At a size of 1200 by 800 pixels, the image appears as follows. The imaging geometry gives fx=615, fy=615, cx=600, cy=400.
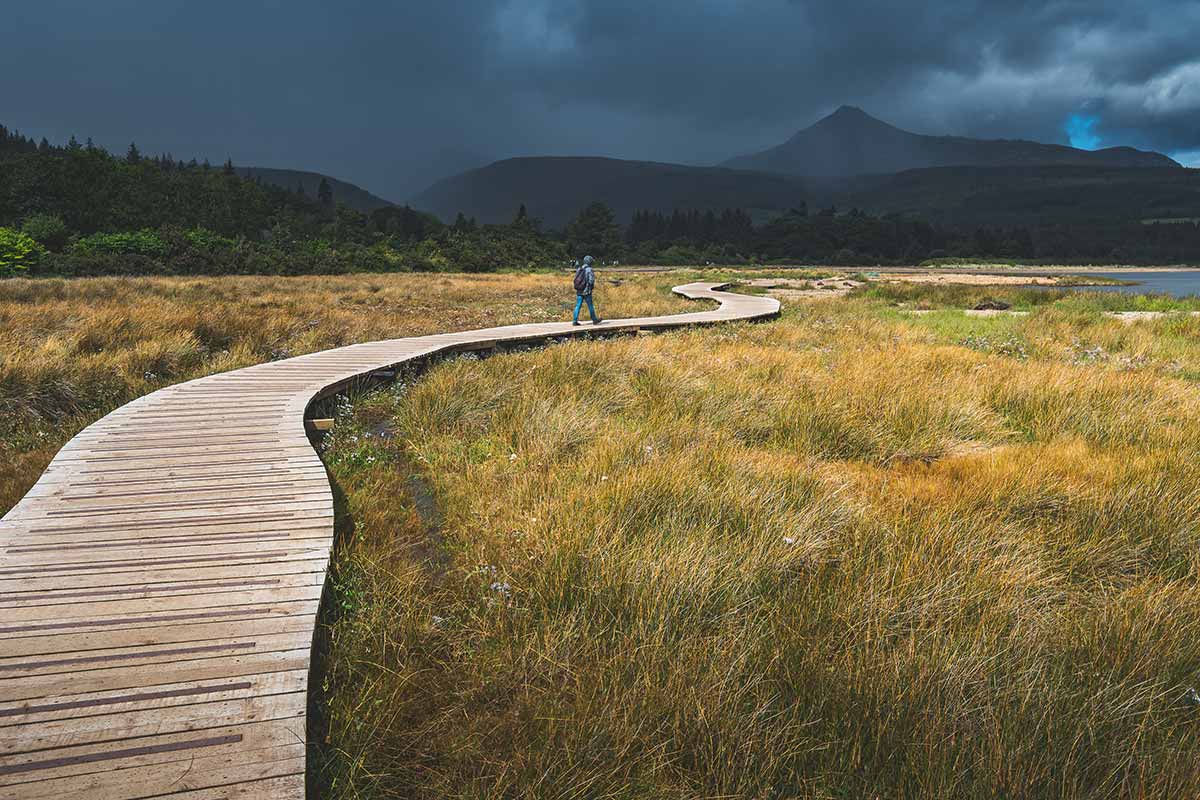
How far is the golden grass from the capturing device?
6785mm

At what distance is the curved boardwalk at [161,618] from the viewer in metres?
1.95

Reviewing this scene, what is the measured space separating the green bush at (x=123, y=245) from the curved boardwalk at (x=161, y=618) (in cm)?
4192

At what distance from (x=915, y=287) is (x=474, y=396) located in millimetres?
29842

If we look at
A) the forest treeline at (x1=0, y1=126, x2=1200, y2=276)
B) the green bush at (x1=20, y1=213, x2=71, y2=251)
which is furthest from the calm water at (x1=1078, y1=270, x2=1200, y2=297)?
the green bush at (x1=20, y1=213, x2=71, y2=251)

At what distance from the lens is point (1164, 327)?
1522cm

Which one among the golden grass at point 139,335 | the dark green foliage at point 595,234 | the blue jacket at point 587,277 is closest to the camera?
the golden grass at point 139,335

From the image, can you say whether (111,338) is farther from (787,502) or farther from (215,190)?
(215,190)

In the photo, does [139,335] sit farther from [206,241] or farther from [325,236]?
[325,236]

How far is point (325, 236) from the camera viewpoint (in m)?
56.8

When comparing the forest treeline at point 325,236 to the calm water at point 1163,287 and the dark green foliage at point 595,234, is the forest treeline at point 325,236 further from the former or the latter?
the calm water at point 1163,287

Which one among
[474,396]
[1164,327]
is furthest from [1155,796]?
[1164,327]

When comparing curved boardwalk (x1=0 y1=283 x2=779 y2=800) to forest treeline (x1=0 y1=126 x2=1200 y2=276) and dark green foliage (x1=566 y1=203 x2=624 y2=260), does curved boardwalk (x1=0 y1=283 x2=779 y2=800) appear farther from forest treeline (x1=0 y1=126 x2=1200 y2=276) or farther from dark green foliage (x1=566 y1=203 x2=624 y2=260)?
dark green foliage (x1=566 y1=203 x2=624 y2=260)

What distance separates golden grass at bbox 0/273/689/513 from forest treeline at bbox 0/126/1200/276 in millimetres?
18067

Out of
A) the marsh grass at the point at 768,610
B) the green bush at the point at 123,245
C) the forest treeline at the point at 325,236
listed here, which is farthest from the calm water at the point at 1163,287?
the green bush at the point at 123,245
